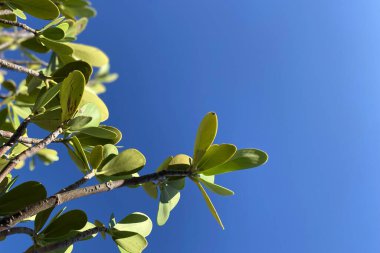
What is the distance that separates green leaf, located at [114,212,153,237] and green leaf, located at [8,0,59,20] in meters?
0.86

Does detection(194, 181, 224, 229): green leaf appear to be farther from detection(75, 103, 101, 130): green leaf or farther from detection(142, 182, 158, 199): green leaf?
detection(75, 103, 101, 130): green leaf

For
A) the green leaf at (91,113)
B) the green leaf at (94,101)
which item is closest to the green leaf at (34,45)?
the green leaf at (94,101)

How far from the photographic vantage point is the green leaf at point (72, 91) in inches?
46.1

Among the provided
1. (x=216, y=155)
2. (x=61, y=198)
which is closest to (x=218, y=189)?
(x=216, y=155)

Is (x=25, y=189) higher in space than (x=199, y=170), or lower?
lower

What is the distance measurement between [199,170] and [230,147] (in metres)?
0.13

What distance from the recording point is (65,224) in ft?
4.22

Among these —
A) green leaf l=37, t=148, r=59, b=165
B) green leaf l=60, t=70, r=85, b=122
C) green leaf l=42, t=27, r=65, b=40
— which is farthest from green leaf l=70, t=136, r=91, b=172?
green leaf l=37, t=148, r=59, b=165

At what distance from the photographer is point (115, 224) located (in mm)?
1326

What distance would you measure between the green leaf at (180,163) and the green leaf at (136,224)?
0.23 metres

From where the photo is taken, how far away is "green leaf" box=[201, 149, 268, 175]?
51.3 inches

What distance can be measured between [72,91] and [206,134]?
1.41 feet

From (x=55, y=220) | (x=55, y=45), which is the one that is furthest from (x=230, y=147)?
(x=55, y=45)

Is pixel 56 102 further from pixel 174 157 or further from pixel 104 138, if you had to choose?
pixel 174 157
